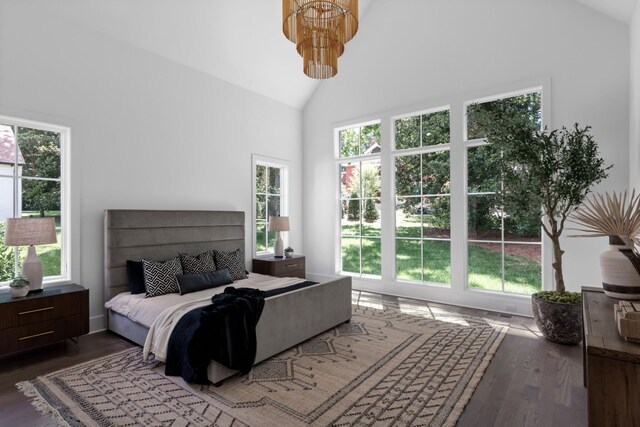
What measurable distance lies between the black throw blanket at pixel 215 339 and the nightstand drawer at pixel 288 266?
7.87ft

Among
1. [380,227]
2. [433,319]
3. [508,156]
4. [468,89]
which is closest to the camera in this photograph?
[508,156]

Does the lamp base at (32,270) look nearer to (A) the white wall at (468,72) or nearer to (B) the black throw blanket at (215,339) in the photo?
(B) the black throw blanket at (215,339)

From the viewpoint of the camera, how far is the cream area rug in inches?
82.4

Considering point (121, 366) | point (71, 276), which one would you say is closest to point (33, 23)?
point (71, 276)

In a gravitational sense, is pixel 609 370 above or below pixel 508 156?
below

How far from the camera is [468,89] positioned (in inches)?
180

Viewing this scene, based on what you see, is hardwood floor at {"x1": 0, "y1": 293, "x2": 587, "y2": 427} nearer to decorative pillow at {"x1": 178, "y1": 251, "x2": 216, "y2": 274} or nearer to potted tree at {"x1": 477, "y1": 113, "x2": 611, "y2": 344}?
potted tree at {"x1": 477, "y1": 113, "x2": 611, "y2": 344}

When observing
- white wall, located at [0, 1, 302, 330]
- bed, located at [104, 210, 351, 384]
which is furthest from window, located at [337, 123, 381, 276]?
bed, located at [104, 210, 351, 384]

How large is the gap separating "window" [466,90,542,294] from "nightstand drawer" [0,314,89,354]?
4647 mm

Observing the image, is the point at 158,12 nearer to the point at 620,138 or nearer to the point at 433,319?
the point at 433,319

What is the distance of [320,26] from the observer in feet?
8.14

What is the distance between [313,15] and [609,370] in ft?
8.59

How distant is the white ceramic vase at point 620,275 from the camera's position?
6.34 ft

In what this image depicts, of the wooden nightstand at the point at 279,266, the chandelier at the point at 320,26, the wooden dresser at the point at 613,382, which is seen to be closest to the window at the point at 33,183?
the wooden nightstand at the point at 279,266
